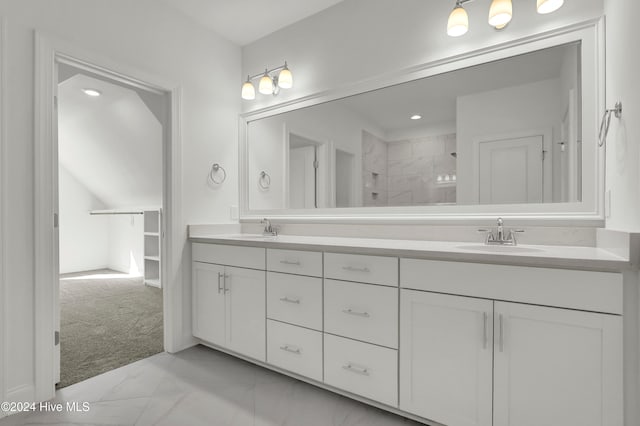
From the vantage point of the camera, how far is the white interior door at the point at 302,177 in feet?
8.20

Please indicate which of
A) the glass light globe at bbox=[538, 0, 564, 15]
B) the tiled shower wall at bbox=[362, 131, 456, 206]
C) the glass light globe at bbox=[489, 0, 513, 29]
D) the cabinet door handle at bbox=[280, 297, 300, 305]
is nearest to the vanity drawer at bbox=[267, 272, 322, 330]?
the cabinet door handle at bbox=[280, 297, 300, 305]

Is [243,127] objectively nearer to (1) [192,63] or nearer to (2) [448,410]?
(1) [192,63]

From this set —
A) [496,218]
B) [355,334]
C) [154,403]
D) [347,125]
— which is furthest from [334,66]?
[154,403]

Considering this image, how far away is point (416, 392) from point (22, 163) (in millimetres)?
2187

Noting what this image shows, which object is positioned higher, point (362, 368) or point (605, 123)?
point (605, 123)

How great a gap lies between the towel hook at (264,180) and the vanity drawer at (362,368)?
144 cm

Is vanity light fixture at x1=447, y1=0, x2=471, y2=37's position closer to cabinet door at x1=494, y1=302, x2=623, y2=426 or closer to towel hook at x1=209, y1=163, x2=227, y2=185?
cabinet door at x1=494, y1=302, x2=623, y2=426

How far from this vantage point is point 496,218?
1.75 m

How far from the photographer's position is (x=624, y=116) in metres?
1.19

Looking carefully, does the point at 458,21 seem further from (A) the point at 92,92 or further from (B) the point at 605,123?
(A) the point at 92,92

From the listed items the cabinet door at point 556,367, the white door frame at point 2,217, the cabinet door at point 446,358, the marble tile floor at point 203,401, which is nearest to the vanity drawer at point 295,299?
the marble tile floor at point 203,401

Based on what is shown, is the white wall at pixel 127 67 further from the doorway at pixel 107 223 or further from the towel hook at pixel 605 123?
the towel hook at pixel 605 123

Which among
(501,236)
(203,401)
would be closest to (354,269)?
(501,236)

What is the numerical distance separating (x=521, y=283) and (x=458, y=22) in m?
1.33
